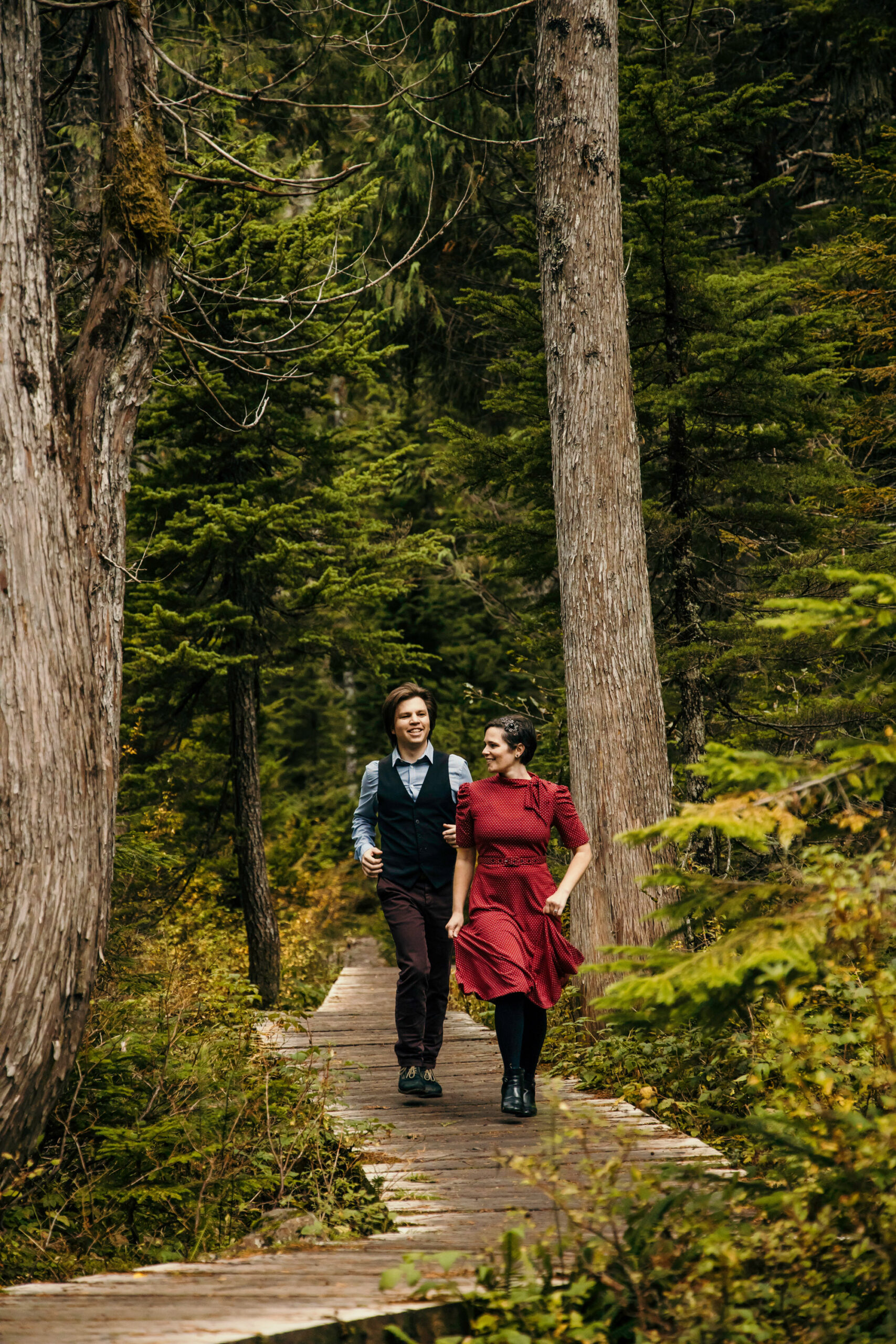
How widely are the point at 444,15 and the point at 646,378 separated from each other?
4736mm

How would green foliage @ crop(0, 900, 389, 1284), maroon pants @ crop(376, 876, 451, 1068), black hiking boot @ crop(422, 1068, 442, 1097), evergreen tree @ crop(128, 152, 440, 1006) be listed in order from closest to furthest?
green foliage @ crop(0, 900, 389, 1284) → maroon pants @ crop(376, 876, 451, 1068) → black hiking boot @ crop(422, 1068, 442, 1097) → evergreen tree @ crop(128, 152, 440, 1006)

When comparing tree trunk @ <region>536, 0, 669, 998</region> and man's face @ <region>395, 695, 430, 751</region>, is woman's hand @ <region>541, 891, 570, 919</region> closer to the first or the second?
man's face @ <region>395, 695, 430, 751</region>

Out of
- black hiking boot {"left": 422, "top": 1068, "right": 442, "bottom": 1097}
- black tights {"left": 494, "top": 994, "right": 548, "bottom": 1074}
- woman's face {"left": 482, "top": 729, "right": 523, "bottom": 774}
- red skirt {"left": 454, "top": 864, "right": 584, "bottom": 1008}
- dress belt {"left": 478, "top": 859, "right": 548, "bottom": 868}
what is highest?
woman's face {"left": 482, "top": 729, "right": 523, "bottom": 774}

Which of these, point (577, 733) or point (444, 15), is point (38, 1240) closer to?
point (577, 733)

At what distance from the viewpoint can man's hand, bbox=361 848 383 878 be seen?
18.7ft

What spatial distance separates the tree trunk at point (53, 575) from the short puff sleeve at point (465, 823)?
1782 millimetres

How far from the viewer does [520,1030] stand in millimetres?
5109

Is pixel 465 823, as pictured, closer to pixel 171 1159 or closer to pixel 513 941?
pixel 513 941

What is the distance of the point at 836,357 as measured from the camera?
9195mm

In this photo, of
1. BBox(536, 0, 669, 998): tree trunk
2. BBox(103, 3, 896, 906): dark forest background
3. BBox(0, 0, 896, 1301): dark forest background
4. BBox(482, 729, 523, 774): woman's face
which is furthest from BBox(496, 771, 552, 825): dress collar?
BBox(103, 3, 896, 906): dark forest background

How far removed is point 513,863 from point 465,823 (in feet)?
1.09

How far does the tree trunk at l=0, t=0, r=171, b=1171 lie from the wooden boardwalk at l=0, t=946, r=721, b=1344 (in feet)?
4.52

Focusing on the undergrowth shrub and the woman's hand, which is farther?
the woman's hand

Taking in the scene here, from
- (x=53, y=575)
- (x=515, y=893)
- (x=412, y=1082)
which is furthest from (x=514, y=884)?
(x=53, y=575)
